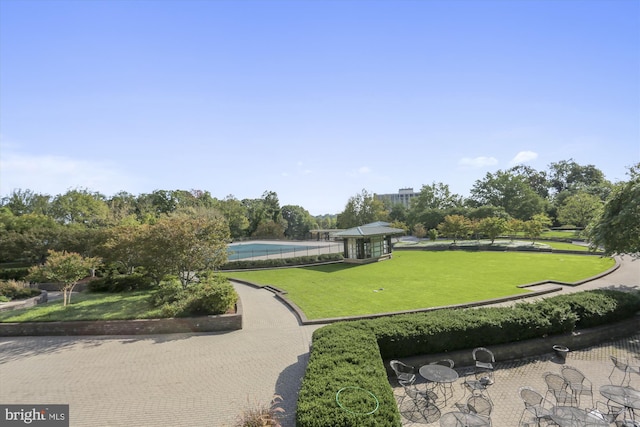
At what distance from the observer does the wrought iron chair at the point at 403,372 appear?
701 cm

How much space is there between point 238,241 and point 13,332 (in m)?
45.2

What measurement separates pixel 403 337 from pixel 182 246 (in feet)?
35.9

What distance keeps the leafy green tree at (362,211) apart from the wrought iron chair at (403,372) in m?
47.3

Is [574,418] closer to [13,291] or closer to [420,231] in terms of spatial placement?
[13,291]

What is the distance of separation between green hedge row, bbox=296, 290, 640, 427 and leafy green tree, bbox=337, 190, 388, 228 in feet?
143

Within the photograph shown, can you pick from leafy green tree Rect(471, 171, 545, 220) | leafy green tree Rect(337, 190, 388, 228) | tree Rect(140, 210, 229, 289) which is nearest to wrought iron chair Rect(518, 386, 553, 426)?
tree Rect(140, 210, 229, 289)

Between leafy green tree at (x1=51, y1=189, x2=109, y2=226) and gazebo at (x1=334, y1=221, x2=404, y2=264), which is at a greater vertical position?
leafy green tree at (x1=51, y1=189, x2=109, y2=226)

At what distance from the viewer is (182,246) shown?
14.6 m

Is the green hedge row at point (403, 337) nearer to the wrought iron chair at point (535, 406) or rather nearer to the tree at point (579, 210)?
the wrought iron chair at point (535, 406)

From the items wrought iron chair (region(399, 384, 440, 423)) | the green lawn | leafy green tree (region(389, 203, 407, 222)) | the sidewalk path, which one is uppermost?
leafy green tree (region(389, 203, 407, 222))

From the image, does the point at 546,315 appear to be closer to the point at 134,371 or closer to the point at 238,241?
the point at 134,371

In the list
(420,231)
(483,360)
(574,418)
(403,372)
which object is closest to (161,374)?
(403,372)

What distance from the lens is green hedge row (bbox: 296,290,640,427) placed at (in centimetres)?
509

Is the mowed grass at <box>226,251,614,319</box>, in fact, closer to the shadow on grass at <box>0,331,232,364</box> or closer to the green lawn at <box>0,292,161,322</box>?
the shadow on grass at <box>0,331,232,364</box>
